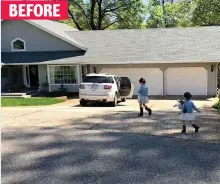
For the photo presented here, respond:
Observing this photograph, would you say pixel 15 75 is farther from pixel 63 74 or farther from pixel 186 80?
pixel 186 80

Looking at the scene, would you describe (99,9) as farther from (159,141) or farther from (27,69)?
(159,141)

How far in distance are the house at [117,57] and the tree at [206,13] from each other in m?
12.2

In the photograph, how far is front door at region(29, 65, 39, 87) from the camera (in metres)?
25.6

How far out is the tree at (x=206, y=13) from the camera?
122ft

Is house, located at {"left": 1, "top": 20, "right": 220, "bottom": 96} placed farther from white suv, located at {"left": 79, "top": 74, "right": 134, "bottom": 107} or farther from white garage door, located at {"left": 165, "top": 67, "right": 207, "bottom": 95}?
white suv, located at {"left": 79, "top": 74, "right": 134, "bottom": 107}

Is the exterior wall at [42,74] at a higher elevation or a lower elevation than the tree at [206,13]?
→ lower

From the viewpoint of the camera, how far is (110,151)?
683cm

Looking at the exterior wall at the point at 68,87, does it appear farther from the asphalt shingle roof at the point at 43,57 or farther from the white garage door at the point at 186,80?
the white garage door at the point at 186,80

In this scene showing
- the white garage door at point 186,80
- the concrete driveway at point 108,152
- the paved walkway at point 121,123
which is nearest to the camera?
the concrete driveway at point 108,152

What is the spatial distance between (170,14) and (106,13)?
8982 millimetres

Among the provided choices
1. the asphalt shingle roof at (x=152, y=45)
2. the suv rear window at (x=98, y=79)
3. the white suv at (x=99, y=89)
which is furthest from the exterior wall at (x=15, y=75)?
the suv rear window at (x=98, y=79)

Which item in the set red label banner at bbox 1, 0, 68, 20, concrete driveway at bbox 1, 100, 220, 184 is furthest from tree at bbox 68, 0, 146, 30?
red label banner at bbox 1, 0, 68, 20

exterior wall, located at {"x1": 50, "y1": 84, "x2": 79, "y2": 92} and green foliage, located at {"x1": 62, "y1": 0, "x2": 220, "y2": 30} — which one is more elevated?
green foliage, located at {"x1": 62, "y1": 0, "x2": 220, "y2": 30}

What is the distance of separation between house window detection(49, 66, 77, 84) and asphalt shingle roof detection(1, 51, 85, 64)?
76 centimetres
